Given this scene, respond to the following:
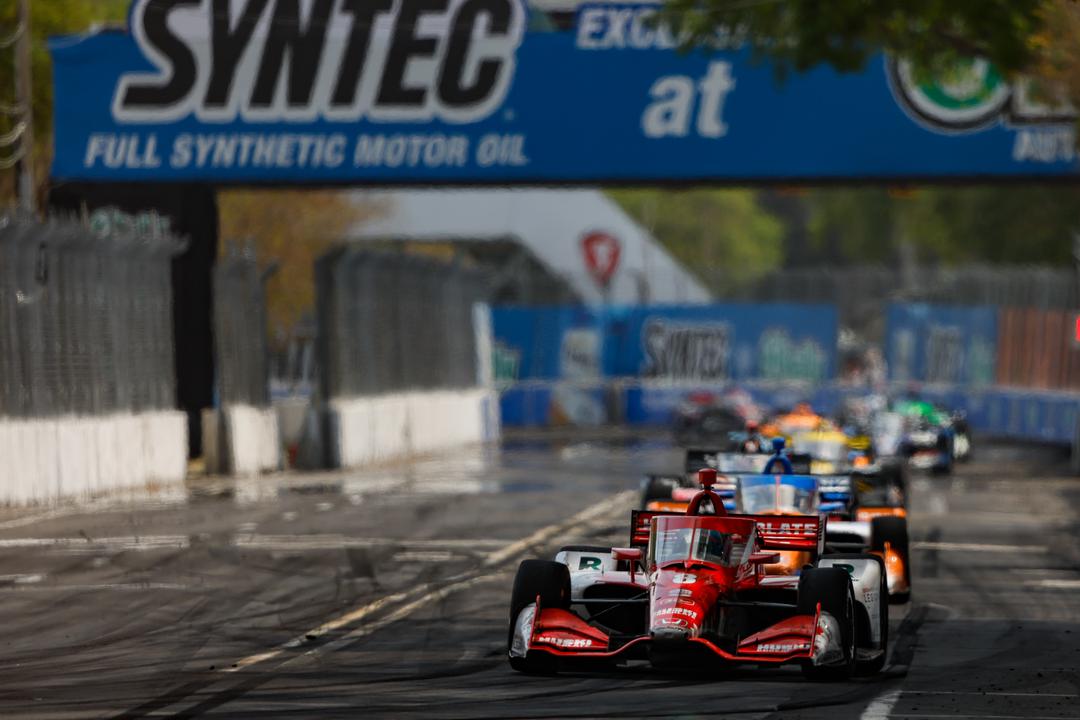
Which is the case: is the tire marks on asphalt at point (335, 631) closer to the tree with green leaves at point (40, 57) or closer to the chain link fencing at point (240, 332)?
the chain link fencing at point (240, 332)

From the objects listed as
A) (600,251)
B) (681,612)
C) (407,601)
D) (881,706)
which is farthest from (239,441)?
(600,251)

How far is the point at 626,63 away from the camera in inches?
1296

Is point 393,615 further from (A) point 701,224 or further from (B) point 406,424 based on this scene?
(A) point 701,224

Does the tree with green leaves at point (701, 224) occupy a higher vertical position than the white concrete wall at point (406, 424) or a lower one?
higher

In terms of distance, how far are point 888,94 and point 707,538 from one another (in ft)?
66.2

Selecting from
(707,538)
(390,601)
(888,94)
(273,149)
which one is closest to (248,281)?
(273,149)

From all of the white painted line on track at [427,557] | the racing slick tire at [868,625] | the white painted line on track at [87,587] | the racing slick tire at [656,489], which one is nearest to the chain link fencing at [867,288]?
the racing slick tire at [656,489]

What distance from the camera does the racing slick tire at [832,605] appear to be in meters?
12.8

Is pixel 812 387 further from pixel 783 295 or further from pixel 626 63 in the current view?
pixel 626 63

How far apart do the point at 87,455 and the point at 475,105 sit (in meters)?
8.04

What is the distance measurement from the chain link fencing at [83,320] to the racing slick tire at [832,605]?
1522 centimetres

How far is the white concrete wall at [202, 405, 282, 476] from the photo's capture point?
33469mm

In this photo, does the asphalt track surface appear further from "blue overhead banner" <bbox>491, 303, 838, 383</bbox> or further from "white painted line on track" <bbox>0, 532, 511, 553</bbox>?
"blue overhead banner" <bbox>491, 303, 838, 383</bbox>

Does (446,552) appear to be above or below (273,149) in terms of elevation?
below
